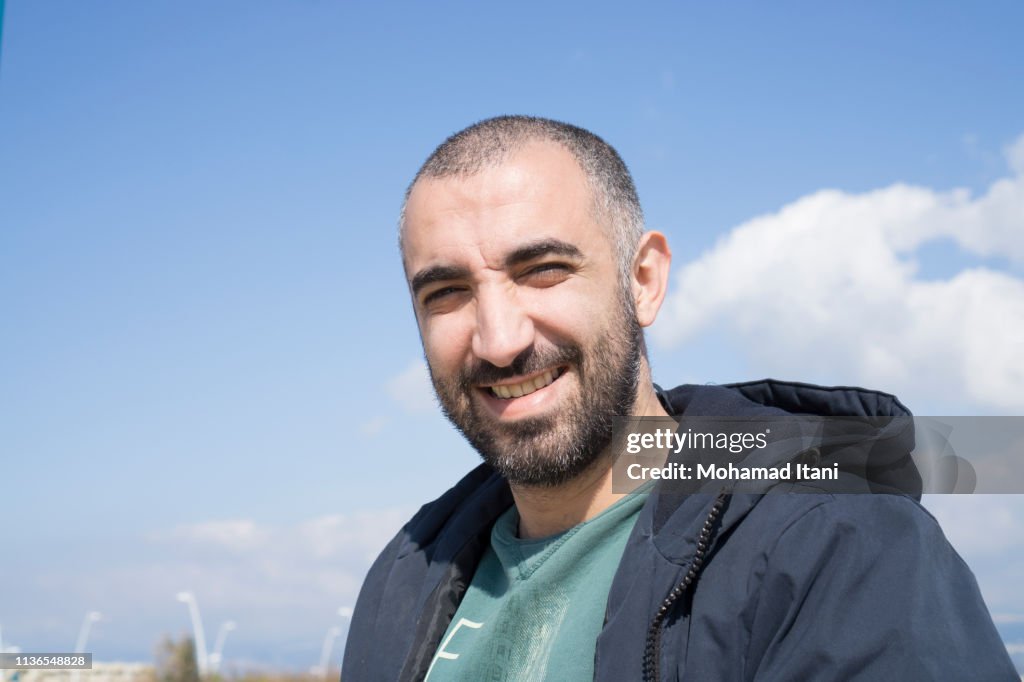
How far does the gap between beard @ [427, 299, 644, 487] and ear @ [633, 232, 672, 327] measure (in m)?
0.32

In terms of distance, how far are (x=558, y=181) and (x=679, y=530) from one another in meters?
1.83

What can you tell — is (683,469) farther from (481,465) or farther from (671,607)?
(481,465)

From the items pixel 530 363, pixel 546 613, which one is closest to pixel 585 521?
pixel 546 613

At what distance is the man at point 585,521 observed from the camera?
2.91 m

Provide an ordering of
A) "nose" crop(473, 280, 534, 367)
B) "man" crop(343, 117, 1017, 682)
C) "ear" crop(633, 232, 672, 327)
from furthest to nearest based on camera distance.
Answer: "ear" crop(633, 232, 672, 327), "nose" crop(473, 280, 534, 367), "man" crop(343, 117, 1017, 682)

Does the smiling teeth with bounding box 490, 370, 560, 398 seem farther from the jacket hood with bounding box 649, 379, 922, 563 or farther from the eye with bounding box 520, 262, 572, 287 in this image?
the jacket hood with bounding box 649, 379, 922, 563

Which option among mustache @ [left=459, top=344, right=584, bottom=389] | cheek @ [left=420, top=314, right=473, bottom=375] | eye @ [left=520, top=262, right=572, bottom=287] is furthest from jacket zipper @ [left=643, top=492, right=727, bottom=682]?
cheek @ [left=420, top=314, right=473, bottom=375]

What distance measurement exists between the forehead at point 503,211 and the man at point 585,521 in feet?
0.04

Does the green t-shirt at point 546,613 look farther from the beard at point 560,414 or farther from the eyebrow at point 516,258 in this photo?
the eyebrow at point 516,258

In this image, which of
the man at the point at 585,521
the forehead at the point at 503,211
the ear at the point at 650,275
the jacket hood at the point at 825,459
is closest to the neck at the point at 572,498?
the man at the point at 585,521

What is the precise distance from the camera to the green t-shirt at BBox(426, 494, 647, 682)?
3.77m

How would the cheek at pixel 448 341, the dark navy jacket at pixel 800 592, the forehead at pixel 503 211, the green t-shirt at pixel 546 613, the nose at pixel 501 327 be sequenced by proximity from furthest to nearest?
1. the cheek at pixel 448 341
2. the forehead at pixel 503 211
3. the nose at pixel 501 327
4. the green t-shirt at pixel 546 613
5. the dark navy jacket at pixel 800 592

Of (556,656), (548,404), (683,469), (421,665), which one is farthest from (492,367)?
(421,665)

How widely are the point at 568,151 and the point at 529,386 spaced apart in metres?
1.26
